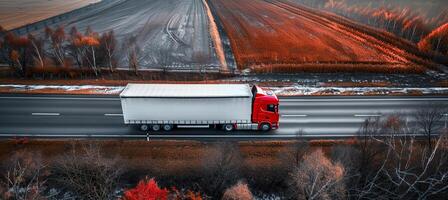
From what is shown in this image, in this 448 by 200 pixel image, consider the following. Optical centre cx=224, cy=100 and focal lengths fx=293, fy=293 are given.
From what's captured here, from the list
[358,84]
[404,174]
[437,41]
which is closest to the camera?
[404,174]

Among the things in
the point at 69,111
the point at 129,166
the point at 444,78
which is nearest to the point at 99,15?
the point at 69,111

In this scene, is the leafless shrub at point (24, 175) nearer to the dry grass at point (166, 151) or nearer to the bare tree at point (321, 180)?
the dry grass at point (166, 151)

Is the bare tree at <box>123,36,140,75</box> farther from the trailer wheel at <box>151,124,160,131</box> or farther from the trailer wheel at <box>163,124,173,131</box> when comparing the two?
the trailer wheel at <box>163,124,173,131</box>

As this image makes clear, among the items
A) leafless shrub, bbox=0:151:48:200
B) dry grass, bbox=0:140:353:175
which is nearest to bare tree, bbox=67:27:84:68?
dry grass, bbox=0:140:353:175

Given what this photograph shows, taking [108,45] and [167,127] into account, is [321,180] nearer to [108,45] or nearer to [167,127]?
[167,127]

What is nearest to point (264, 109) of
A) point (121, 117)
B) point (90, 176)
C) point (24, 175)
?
point (121, 117)

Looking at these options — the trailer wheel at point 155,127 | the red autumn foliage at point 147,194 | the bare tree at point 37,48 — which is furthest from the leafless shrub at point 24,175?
the bare tree at point 37,48
